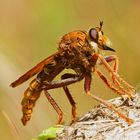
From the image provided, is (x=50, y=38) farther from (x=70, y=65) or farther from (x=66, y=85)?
(x=66, y=85)

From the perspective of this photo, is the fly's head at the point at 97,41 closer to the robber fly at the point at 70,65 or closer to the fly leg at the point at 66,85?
the robber fly at the point at 70,65

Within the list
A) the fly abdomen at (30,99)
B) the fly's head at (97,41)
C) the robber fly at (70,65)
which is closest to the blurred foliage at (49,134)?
the robber fly at (70,65)

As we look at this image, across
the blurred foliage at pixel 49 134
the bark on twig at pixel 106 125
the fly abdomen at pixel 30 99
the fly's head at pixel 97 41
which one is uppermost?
the fly's head at pixel 97 41

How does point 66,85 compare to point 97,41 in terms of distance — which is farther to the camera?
point 97,41

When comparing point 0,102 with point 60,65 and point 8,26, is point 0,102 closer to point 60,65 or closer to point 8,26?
point 60,65

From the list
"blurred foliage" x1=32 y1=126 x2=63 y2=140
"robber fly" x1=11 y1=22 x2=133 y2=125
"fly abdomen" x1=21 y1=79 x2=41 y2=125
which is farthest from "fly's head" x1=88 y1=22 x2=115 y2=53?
"blurred foliage" x1=32 y1=126 x2=63 y2=140

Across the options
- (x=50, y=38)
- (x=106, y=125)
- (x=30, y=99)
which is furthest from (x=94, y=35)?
(x=50, y=38)

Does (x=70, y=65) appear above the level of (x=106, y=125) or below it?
above
